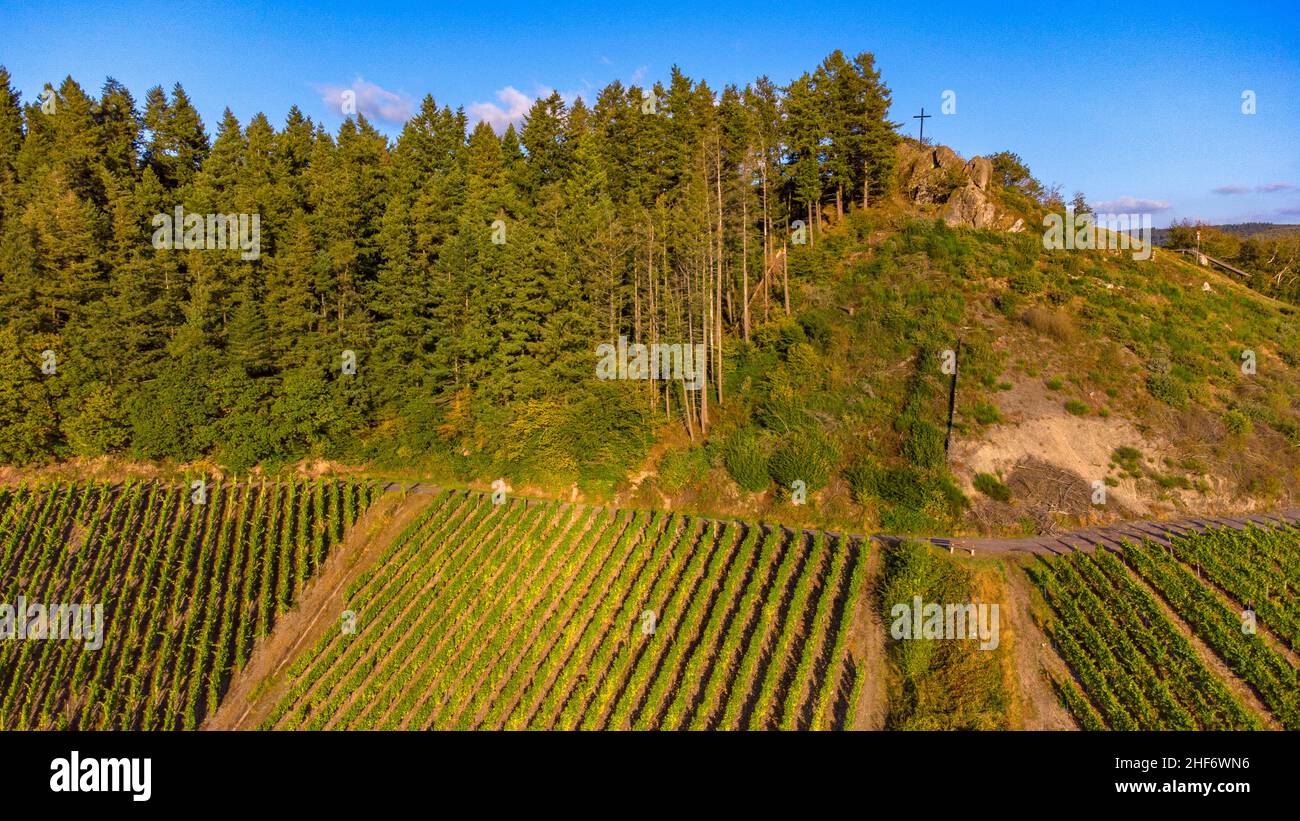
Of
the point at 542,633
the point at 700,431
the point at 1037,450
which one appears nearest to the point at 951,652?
the point at 1037,450

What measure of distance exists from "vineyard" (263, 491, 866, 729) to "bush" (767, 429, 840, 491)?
4.01 meters

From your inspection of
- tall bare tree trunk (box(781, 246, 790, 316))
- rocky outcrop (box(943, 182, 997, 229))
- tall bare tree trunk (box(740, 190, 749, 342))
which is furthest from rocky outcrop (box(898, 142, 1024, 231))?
tall bare tree trunk (box(740, 190, 749, 342))

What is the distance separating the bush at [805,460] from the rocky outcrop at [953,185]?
26716 millimetres

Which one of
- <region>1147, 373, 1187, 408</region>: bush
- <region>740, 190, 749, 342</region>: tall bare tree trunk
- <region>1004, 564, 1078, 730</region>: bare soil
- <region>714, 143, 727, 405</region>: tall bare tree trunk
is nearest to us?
<region>1004, 564, 1078, 730</region>: bare soil

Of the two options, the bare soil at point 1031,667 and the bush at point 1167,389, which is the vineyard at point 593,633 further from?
the bush at point 1167,389

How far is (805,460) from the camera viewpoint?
31.0 metres

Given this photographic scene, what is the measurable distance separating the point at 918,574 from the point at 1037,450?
11.9 metres

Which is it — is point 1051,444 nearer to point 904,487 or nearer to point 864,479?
point 904,487

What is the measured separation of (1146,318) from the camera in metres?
36.4

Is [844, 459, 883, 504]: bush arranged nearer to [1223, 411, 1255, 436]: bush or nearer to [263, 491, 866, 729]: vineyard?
[263, 491, 866, 729]: vineyard

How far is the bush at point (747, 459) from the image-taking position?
31.7m

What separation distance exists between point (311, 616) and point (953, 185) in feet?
179

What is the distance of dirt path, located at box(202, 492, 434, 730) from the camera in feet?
70.4

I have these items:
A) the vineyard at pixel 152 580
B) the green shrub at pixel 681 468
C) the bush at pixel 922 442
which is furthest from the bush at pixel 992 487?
the vineyard at pixel 152 580
